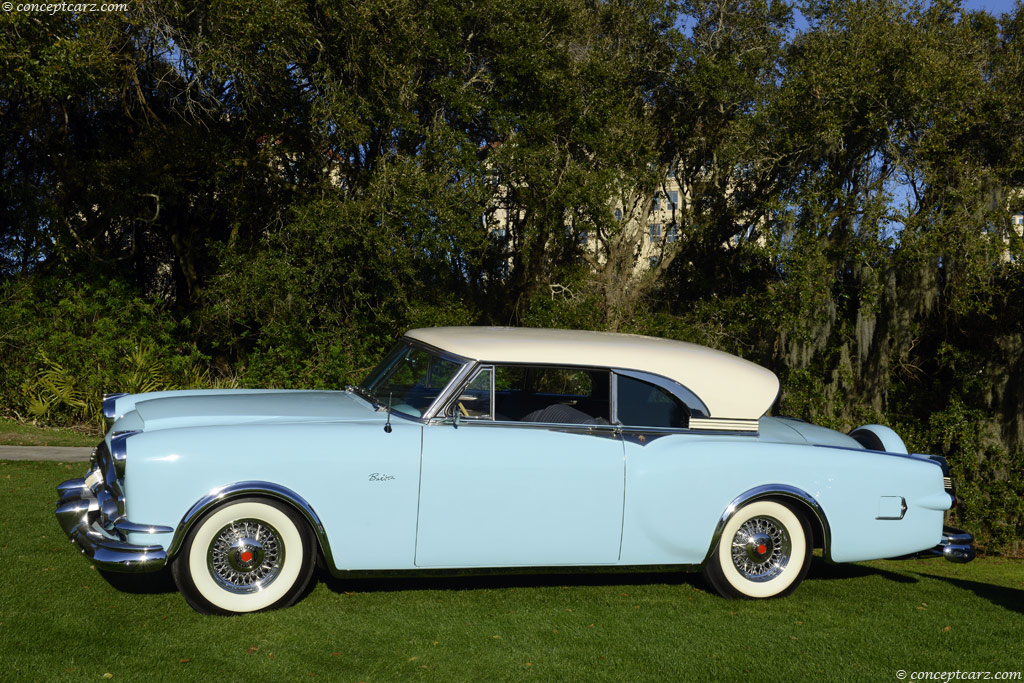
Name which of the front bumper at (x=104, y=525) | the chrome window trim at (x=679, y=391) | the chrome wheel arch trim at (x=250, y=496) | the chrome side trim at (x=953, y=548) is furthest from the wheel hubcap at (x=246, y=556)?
the chrome side trim at (x=953, y=548)

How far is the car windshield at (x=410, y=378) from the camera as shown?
570 centimetres

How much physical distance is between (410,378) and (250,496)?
4.63ft

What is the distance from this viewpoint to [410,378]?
6.09 meters

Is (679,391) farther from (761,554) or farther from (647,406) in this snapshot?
(761,554)

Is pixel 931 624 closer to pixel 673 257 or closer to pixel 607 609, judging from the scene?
pixel 607 609

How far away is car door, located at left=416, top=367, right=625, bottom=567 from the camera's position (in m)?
5.31

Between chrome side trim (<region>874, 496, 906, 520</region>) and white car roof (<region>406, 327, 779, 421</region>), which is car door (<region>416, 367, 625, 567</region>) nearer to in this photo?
white car roof (<region>406, 327, 779, 421</region>)

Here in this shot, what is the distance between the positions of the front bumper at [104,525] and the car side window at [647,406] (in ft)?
8.88

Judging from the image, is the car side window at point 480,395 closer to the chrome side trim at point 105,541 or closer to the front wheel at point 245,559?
the front wheel at point 245,559

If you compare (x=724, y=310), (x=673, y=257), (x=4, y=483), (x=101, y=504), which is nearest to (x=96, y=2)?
(x=4, y=483)

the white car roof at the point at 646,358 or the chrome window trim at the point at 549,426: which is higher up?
the white car roof at the point at 646,358

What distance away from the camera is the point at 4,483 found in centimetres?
844

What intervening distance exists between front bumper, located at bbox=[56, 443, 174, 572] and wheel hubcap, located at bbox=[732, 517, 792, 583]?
11.2 ft

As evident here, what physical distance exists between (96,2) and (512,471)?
407 inches
